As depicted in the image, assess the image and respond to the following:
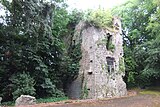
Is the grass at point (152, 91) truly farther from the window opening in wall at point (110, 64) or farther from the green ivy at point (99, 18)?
the green ivy at point (99, 18)

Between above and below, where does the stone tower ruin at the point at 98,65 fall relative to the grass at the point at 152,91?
above

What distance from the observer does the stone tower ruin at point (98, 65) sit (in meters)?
18.0

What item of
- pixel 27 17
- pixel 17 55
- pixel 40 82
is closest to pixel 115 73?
pixel 40 82

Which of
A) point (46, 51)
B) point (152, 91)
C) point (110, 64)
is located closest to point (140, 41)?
point (152, 91)

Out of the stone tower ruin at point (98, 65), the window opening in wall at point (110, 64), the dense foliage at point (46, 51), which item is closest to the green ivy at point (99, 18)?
the dense foliage at point (46, 51)

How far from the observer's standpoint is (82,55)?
19609 millimetres

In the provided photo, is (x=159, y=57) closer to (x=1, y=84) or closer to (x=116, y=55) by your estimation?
(x=116, y=55)

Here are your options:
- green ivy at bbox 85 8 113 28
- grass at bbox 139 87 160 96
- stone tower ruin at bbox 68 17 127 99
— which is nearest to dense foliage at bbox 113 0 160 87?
grass at bbox 139 87 160 96

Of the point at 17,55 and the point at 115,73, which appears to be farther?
the point at 115,73

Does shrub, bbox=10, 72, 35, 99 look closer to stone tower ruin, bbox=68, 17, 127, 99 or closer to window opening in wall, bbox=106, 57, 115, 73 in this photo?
stone tower ruin, bbox=68, 17, 127, 99

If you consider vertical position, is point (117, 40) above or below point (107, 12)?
below

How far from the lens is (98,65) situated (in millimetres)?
18219

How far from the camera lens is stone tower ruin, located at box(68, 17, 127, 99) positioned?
18.0 metres

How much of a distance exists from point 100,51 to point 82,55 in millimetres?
1768
